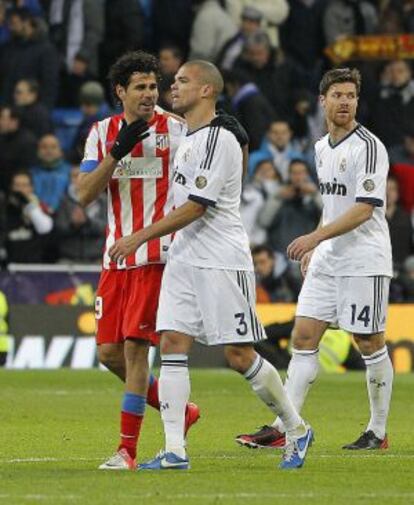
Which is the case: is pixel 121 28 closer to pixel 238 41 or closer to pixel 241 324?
pixel 238 41

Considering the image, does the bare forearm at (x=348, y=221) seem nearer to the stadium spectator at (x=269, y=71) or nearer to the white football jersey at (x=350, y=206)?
the white football jersey at (x=350, y=206)

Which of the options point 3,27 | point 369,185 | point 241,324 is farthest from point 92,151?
point 3,27

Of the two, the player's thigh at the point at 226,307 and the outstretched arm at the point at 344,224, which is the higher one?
the outstretched arm at the point at 344,224

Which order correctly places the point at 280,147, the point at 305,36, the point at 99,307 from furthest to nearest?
the point at 305,36
the point at 280,147
the point at 99,307

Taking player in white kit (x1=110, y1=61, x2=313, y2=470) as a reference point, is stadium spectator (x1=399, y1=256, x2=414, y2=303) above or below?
below

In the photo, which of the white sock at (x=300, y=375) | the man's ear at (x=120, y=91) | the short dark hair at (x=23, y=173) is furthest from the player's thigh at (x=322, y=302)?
the short dark hair at (x=23, y=173)

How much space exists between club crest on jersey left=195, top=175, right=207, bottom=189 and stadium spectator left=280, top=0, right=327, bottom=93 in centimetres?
1475

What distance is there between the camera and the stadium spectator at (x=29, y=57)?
22.4 metres

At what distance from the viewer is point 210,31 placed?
23.8 m

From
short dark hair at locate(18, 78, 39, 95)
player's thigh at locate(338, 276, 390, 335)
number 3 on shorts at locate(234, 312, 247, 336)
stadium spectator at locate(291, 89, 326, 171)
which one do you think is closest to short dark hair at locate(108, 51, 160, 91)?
number 3 on shorts at locate(234, 312, 247, 336)

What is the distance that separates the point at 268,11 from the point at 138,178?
1373 centimetres

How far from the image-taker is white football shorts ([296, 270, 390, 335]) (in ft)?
37.1

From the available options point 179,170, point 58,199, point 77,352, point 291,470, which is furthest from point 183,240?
point 58,199

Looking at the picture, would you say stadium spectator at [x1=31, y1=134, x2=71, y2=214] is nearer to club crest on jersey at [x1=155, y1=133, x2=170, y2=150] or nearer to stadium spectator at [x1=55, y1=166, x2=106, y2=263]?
stadium spectator at [x1=55, y1=166, x2=106, y2=263]
